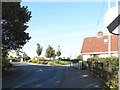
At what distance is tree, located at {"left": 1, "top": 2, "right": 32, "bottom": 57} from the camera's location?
27.8 m

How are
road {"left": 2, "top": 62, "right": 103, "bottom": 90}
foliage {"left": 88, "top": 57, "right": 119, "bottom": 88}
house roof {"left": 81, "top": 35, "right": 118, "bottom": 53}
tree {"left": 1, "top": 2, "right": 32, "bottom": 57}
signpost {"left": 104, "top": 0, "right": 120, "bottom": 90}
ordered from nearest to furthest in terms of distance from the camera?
signpost {"left": 104, "top": 0, "right": 120, "bottom": 90} → foliage {"left": 88, "top": 57, "right": 119, "bottom": 88} → road {"left": 2, "top": 62, "right": 103, "bottom": 90} → tree {"left": 1, "top": 2, "right": 32, "bottom": 57} → house roof {"left": 81, "top": 35, "right": 118, "bottom": 53}

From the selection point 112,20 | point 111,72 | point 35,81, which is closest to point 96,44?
point 35,81

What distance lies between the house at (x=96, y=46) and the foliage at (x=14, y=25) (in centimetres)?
2635

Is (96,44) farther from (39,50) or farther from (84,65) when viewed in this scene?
(39,50)

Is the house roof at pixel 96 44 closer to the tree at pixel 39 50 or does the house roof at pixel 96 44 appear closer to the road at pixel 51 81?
the road at pixel 51 81

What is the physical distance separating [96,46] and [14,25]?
34.4m

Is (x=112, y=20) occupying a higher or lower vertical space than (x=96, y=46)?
lower

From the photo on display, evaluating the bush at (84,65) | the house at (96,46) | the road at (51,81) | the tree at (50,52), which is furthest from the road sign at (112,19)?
the tree at (50,52)

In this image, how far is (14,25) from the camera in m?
29.4

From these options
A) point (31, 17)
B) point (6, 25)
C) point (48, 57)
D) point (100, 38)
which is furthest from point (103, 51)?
point (48, 57)

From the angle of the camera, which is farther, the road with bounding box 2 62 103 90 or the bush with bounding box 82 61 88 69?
the bush with bounding box 82 61 88 69

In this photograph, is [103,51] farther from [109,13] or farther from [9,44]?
[109,13]

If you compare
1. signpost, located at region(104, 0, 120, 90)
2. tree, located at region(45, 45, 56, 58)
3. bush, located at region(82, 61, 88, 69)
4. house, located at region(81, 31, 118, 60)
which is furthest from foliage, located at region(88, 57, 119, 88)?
tree, located at region(45, 45, 56, 58)

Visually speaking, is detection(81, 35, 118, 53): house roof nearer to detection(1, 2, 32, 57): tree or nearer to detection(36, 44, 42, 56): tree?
detection(1, 2, 32, 57): tree
